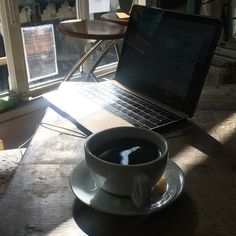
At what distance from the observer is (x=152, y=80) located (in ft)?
2.77

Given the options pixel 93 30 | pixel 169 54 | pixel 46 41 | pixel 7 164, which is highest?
pixel 169 54

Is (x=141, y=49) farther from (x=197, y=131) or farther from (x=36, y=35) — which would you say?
(x=36, y=35)

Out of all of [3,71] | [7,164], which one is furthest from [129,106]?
[3,71]

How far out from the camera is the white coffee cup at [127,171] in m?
0.45

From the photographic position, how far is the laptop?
2.38 ft

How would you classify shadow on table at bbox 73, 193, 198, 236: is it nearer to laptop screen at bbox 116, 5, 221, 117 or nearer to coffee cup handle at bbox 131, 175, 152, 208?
coffee cup handle at bbox 131, 175, 152, 208

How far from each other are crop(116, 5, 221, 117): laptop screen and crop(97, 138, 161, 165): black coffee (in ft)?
0.82

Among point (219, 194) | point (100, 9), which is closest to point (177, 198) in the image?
point (219, 194)

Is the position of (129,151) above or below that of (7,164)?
above

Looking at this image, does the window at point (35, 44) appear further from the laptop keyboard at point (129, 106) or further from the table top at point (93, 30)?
the laptop keyboard at point (129, 106)

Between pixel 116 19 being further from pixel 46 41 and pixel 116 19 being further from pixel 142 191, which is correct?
pixel 142 191

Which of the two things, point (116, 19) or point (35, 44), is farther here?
point (35, 44)

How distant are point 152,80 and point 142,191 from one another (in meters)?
0.44

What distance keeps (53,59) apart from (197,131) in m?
1.64
